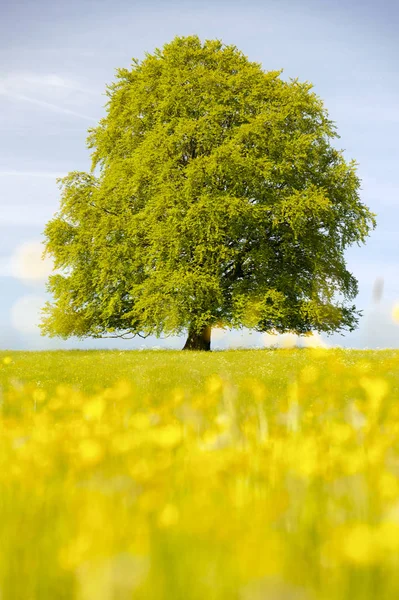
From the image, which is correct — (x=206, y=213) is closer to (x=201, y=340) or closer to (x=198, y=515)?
(x=201, y=340)

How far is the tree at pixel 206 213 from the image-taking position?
23344mm

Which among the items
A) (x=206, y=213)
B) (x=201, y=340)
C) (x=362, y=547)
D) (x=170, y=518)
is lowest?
(x=170, y=518)

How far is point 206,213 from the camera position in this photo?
2306 centimetres

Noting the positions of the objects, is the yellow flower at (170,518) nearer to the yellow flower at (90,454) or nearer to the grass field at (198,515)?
the grass field at (198,515)

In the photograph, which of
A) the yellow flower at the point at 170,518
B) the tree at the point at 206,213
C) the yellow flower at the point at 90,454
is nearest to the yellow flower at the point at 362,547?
the yellow flower at the point at 170,518

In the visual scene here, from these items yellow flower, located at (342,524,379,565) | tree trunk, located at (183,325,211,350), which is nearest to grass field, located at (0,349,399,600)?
yellow flower, located at (342,524,379,565)

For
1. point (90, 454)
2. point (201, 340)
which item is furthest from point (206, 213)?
point (90, 454)

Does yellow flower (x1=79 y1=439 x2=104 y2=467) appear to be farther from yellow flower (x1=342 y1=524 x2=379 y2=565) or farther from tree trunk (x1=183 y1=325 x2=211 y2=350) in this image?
tree trunk (x1=183 y1=325 x2=211 y2=350)

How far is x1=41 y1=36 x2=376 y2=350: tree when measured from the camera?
2334 cm

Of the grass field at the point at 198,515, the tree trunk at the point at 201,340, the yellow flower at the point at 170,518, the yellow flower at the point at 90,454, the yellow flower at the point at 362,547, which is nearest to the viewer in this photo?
the yellow flower at the point at 362,547

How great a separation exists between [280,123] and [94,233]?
366 inches

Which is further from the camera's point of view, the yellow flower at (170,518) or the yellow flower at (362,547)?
the yellow flower at (170,518)

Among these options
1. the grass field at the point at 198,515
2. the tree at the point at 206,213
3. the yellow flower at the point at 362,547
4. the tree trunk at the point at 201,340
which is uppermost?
the tree at the point at 206,213

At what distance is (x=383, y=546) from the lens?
75.8 inches
